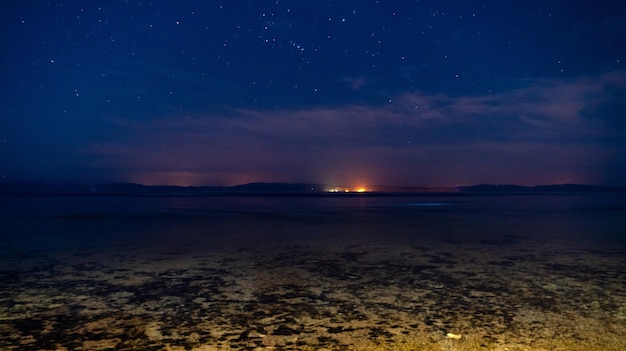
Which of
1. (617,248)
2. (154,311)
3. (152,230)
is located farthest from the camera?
(152,230)

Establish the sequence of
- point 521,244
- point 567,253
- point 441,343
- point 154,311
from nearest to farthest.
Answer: point 441,343, point 154,311, point 567,253, point 521,244

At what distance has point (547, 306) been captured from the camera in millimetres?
3963

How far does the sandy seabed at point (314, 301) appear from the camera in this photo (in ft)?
10.3

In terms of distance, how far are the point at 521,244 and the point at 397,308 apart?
18.2 feet

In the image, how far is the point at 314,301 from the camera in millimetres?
4172

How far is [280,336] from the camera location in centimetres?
320

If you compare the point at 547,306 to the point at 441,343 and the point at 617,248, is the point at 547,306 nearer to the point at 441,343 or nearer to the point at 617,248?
the point at 441,343

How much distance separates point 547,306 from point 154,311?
3771 mm

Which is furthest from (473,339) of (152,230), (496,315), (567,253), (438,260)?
(152,230)

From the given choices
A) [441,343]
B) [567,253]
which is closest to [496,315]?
[441,343]

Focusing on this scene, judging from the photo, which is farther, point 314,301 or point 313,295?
point 313,295

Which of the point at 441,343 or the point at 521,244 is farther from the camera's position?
the point at 521,244

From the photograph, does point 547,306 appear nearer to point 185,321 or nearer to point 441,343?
point 441,343

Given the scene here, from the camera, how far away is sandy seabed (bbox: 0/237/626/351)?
314 cm
